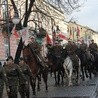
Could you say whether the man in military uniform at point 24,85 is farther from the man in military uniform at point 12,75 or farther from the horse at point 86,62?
the horse at point 86,62

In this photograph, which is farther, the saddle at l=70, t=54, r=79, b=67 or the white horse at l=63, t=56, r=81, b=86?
the saddle at l=70, t=54, r=79, b=67

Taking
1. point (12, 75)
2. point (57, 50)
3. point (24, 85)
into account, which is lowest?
point (24, 85)

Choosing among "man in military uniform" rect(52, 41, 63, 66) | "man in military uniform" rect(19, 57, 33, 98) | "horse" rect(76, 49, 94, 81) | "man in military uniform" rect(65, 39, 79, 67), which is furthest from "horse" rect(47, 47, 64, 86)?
"man in military uniform" rect(19, 57, 33, 98)

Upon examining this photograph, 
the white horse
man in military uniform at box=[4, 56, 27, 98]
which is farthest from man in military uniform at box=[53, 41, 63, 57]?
man in military uniform at box=[4, 56, 27, 98]

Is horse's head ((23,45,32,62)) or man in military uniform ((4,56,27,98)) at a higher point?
horse's head ((23,45,32,62))

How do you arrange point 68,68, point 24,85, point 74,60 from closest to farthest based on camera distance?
point 24,85 < point 68,68 < point 74,60

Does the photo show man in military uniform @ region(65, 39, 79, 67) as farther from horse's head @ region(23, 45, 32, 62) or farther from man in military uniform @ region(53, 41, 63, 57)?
horse's head @ region(23, 45, 32, 62)

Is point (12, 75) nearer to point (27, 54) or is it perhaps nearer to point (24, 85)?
point (24, 85)

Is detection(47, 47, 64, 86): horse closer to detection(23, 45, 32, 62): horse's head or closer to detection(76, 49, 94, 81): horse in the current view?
detection(76, 49, 94, 81): horse

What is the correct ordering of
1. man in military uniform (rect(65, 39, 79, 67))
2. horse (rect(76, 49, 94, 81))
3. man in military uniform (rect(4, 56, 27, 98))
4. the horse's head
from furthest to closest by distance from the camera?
horse (rect(76, 49, 94, 81))
man in military uniform (rect(65, 39, 79, 67))
the horse's head
man in military uniform (rect(4, 56, 27, 98))

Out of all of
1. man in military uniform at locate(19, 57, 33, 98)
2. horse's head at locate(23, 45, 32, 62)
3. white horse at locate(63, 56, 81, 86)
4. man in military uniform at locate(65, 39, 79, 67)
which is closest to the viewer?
man in military uniform at locate(19, 57, 33, 98)

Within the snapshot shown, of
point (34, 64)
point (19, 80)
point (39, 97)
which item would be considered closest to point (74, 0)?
point (34, 64)

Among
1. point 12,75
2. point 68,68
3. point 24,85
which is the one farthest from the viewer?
point 68,68

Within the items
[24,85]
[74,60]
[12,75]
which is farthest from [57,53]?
[12,75]
